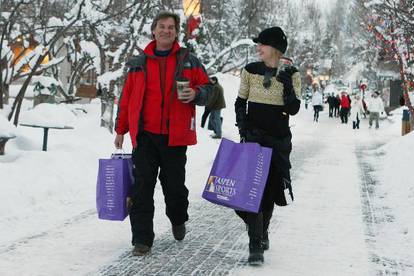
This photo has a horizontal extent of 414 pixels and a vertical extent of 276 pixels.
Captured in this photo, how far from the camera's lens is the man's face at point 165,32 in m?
4.87

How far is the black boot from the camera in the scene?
4.61 metres

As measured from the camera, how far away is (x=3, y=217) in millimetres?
6043

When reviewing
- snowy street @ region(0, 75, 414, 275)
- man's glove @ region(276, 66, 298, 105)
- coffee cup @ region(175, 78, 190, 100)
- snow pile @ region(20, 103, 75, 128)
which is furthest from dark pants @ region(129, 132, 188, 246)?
snow pile @ region(20, 103, 75, 128)

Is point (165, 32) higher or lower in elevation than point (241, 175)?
higher

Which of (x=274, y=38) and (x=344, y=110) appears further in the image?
(x=344, y=110)

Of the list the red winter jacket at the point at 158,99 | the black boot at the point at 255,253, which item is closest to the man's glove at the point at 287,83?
the red winter jacket at the point at 158,99

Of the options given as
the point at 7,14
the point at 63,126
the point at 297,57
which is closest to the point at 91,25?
the point at 7,14

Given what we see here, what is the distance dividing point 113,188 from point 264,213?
1216 millimetres

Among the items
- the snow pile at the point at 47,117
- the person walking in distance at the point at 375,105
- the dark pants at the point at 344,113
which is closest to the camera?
the snow pile at the point at 47,117

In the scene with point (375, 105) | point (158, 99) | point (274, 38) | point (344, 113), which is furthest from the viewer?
point (344, 113)

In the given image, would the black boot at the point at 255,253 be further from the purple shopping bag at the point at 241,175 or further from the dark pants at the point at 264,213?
the purple shopping bag at the point at 241,175

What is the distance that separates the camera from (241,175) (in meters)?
4.58

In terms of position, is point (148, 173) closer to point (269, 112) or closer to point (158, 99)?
point (158, 99)

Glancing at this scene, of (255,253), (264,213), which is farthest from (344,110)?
(255,253)
